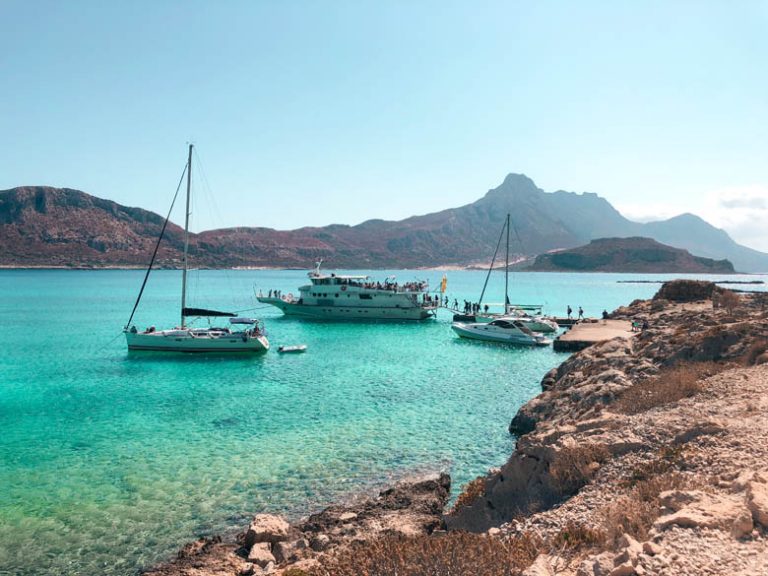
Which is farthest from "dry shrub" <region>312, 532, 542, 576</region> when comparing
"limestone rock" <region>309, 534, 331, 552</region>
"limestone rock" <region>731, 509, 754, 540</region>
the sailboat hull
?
the sailboat hull

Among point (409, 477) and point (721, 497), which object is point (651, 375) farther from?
point (721, 497)

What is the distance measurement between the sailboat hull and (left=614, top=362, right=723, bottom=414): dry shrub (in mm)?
28456

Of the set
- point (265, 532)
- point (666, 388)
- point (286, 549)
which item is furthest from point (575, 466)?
point (265, 532)

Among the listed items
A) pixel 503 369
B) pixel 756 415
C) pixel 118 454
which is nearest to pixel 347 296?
pixel 503 369

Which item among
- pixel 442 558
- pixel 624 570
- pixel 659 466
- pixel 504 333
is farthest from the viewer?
pixel 504 333

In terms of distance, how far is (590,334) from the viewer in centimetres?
4584

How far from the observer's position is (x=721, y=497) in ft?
25.6

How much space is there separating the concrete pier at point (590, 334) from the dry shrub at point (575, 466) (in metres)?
28.4

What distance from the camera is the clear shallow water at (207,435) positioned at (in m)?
13.6

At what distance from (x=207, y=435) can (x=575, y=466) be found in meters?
14.9

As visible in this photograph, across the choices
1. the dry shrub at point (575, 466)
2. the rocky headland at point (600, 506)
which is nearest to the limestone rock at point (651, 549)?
the rocky headland at point (600, 506)

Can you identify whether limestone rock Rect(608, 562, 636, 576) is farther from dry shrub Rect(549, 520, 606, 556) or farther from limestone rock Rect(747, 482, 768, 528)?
limestone rock Rect(747, 482, 768, 528)

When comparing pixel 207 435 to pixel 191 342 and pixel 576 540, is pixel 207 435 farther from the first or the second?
pixel 191 342

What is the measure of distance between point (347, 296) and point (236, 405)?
38.6 metres
